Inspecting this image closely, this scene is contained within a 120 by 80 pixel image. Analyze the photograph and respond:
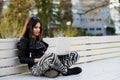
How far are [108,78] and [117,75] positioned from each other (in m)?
0.41

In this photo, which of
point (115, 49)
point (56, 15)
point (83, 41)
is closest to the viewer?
point (83, 41)

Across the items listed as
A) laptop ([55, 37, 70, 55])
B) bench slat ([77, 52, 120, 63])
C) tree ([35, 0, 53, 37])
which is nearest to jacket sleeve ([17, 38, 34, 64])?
laptop ([55, 37, 70, 55])

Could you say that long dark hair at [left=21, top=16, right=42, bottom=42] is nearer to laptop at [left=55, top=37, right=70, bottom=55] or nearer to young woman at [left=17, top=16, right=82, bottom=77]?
young woman at [left=17, top=16, right=82, bottom=77]

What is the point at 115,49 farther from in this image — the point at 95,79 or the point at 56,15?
the point at 56,15

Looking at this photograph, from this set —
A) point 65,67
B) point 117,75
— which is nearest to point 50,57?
point 65,67

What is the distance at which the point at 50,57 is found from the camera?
4902 mm

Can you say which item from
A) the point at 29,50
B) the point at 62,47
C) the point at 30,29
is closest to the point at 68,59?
the point at 62,47

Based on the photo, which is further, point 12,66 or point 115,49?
point 115,49

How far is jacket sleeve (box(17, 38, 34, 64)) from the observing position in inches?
201

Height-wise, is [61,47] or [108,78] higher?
[61,47]

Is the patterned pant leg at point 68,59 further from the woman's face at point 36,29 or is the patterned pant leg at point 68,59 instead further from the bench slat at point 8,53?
the bench slat at point 8,53

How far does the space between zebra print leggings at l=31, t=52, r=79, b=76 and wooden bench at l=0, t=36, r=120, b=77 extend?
36 centimetres

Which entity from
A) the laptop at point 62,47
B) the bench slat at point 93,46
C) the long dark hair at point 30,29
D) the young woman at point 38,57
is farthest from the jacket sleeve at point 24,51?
the bench slat at point 93,46

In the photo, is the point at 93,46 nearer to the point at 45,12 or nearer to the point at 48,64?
the point at 48,64
